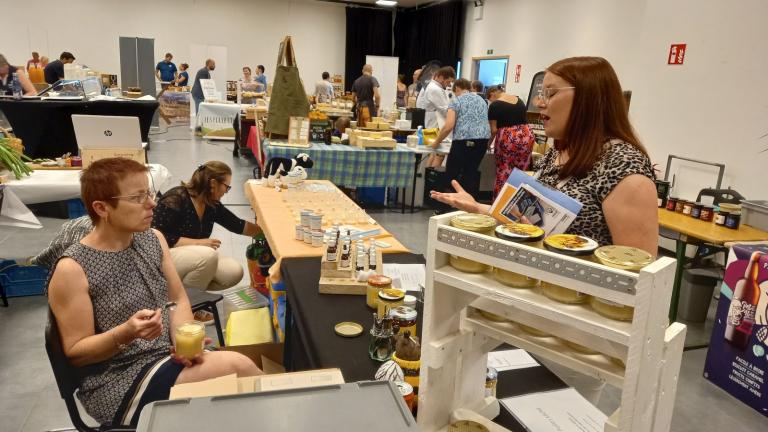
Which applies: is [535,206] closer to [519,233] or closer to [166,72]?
[519,233]

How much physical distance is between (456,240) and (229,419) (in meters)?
0.52

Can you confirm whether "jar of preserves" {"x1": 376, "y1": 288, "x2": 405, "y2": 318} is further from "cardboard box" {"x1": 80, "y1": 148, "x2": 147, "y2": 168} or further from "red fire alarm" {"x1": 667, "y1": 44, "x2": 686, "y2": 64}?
"red fire alarm" {"x1": 667, "y1": 44, "x2": 686, "y2": 64}

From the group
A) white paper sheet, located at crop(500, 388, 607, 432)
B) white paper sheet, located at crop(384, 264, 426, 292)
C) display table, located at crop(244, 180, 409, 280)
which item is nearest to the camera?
white paper sheet, located at crop(500, 388, 607, 432)

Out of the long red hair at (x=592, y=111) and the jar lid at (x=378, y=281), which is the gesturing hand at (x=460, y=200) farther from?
the jar lid at (x=378, y=281)

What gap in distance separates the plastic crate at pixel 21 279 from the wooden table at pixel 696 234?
13.4 ft

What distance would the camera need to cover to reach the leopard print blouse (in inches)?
59.2

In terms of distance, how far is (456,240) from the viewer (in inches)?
42.4

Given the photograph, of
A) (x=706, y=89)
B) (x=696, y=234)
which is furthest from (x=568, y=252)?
(x=706, y=89)

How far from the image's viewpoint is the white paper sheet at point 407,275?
2203 mm

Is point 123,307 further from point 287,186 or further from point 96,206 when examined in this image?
point 287,186

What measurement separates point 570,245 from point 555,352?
0.74ft

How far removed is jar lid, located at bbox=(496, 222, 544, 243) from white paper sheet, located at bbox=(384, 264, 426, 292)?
113 cm

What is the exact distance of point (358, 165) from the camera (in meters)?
6.09

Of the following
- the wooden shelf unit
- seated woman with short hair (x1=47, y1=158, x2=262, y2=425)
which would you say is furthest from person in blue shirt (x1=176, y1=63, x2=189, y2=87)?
the wooden shelf unit
